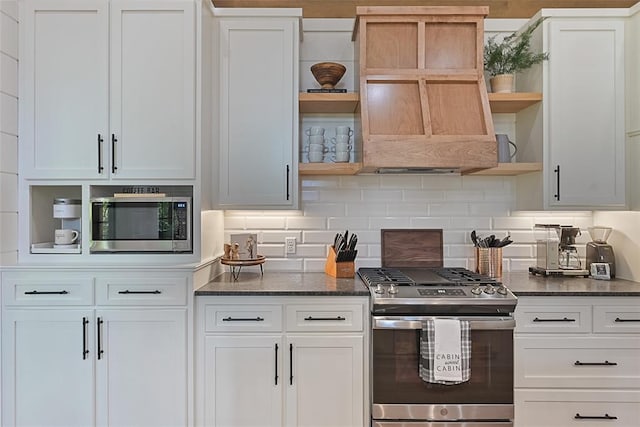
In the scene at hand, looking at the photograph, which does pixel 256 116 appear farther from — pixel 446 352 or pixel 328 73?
pixel 446 352

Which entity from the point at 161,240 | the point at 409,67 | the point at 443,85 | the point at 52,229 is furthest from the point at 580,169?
the point at 52,229

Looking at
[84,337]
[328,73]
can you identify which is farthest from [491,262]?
[84,337]

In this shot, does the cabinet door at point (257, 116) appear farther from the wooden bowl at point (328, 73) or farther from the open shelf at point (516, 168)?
the open shelf at point (516, 168)

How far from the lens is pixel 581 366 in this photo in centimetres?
210

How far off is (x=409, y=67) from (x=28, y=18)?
6.74 ft

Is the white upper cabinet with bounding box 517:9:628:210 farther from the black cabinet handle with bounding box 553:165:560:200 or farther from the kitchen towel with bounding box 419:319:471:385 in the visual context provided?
the kitchen towel with bounding box 419:319:471:385

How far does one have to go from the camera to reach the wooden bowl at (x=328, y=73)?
2.47 metres

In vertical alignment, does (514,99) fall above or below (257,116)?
above

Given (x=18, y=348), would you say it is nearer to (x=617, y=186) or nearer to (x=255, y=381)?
(x=255, y=381)

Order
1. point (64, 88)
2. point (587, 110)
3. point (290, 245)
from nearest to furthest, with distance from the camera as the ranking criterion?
1. point (64, 88)
2. point (587, 110)
3. point (290, 245)

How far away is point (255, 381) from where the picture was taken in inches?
82.0

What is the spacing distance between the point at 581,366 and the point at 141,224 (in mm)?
2420

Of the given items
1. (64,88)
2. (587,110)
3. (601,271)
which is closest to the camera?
(64,88)

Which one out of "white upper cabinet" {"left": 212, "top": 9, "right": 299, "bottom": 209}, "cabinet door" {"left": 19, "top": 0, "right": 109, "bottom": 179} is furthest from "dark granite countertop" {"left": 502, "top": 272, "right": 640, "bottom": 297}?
"cabinet door" {"left": 19, "top": 0, "right": 109, "bottom": 179}
